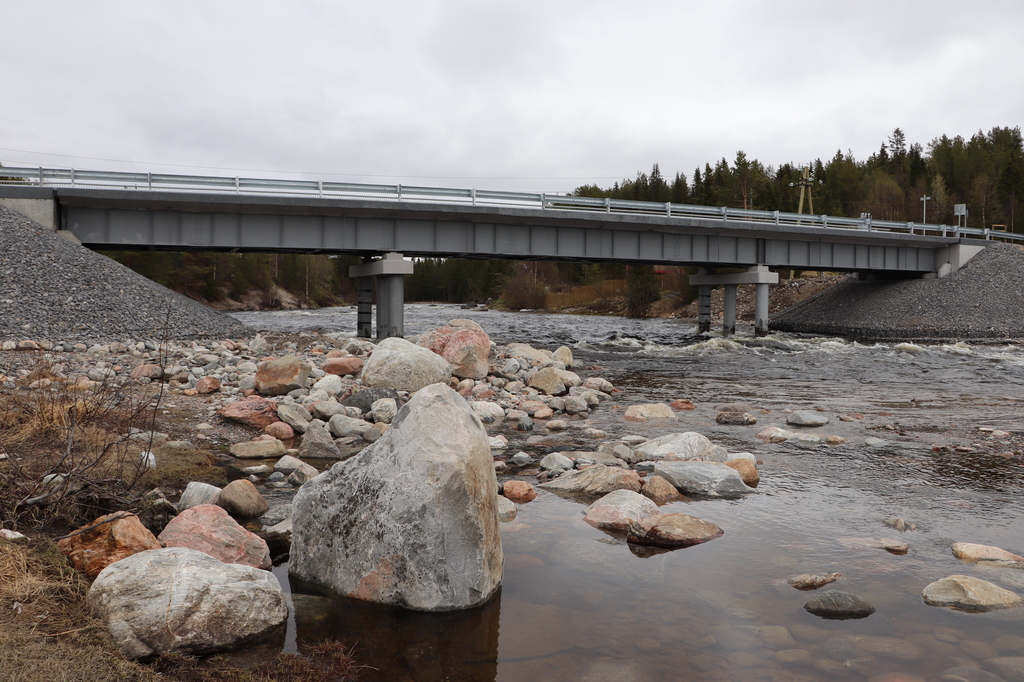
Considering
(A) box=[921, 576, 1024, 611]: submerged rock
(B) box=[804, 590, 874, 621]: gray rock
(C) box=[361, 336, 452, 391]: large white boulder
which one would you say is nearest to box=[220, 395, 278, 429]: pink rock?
(C) box=[361, 336, 452, 391]: large white boulder

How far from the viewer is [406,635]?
4.55 meters

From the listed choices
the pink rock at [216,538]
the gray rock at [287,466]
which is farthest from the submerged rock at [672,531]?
the gray rock at [287,466]

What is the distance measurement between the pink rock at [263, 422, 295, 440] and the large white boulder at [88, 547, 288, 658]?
621 centimetres

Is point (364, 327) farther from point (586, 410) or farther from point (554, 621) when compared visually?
point (554, 621)

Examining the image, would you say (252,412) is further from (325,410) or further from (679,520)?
(679,520)

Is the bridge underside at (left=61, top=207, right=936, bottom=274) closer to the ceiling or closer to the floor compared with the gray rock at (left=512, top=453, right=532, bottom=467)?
closer to the ceiling

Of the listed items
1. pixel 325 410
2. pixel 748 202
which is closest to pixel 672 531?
pixel 325 410

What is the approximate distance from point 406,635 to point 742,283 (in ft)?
132

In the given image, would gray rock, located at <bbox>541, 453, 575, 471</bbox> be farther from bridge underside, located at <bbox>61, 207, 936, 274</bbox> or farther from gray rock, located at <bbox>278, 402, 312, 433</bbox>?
A: bridge underside, located at <bbox>61, 207, 936, 274</bbox>

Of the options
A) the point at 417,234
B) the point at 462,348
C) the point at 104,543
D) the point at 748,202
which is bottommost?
the point at 104,543

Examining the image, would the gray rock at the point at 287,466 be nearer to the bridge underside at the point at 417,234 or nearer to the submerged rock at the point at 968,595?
the submerged rock at the point at 968,595

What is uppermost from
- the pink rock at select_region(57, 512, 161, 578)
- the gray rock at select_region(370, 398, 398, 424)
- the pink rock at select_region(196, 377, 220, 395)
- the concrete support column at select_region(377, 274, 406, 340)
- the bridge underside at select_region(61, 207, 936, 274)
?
the bridge underside at select_region(61, 207, 936, 274)

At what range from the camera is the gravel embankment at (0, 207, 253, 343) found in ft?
65.8

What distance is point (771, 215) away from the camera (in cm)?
3944
